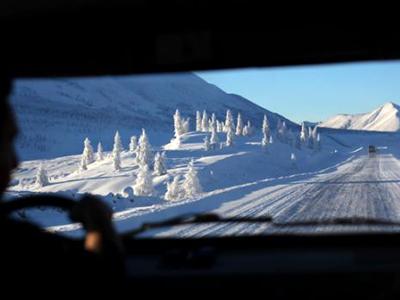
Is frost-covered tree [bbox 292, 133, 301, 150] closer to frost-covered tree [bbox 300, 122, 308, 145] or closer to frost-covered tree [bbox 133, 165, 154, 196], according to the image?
frost-covered tree [bbox 300, 122, 308, 145]

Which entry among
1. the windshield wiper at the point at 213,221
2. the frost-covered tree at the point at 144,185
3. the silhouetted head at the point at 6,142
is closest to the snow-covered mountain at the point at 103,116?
the frost-covered tree at the point at 144,185

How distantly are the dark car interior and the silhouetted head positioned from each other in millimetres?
541

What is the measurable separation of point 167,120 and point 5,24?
13520cm

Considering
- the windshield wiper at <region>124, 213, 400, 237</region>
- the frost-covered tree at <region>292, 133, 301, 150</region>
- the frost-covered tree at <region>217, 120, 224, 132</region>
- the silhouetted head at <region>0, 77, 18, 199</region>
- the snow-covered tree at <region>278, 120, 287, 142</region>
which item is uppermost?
the silhouetted head at <region>0, 77, 18, 199</region>

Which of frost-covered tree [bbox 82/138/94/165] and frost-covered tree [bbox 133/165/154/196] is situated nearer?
frost-covered tree [bbox 133/165/154/196]

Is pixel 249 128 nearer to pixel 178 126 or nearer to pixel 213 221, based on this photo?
pixel 178 126

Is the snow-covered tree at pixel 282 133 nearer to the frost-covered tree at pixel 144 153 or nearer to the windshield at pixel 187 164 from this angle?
the windshield at pixel 187 164

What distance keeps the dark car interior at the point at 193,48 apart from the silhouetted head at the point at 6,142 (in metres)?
0.54

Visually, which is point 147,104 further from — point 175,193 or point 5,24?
point 5,24

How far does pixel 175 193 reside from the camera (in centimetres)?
2970

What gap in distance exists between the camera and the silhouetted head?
194cm

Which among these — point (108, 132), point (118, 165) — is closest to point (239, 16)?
point (118, 165)

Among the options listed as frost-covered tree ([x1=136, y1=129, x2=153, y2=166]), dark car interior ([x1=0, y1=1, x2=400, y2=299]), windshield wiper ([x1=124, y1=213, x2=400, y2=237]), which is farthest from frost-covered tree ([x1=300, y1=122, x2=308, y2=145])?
dark car interior ([x1=0, y1=1, x2=400, y2=299])

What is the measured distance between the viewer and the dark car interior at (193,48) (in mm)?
2615
